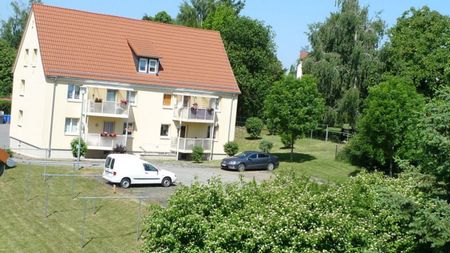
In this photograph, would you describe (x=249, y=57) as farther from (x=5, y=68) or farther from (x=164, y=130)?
(x=5, y=68)

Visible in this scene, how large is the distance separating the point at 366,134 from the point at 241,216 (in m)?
26.9

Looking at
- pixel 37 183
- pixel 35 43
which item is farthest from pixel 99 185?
pixel 35 43

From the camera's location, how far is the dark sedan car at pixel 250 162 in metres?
42.3

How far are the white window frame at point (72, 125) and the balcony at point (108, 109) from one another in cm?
169

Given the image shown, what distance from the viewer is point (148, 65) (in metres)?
47.6

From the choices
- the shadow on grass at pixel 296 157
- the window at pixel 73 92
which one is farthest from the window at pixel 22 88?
the shadow on grass at pixel 296 157

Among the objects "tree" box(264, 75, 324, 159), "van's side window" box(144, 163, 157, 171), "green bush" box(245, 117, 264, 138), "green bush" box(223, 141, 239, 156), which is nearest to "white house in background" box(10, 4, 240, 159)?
"green bush" box(223, 141, 239, 156)

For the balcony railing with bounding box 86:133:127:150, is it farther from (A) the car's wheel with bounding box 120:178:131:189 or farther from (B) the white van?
(A) the car's wheel with bounding box 120:178:131:189

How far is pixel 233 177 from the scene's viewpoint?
39375 mm

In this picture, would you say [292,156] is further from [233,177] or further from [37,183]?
[37,183]

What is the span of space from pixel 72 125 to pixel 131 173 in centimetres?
1247

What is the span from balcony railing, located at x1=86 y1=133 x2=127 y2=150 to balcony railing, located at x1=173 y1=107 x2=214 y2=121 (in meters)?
4.73

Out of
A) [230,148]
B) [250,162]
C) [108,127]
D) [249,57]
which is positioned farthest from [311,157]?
[249,57]

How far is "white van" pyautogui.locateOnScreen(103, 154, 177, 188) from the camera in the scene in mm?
33497
